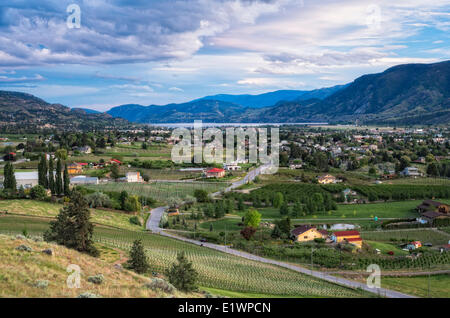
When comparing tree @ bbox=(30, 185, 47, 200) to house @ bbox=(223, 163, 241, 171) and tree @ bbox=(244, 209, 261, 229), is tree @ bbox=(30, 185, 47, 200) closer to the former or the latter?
tree @ bbox=(244, 209, 261, 229)

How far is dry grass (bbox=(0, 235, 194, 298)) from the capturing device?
38.7 ft

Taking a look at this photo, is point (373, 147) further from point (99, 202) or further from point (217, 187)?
point (99, 202)

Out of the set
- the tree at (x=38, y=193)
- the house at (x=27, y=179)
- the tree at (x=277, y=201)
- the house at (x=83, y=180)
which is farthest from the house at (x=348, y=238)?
the house at (x=27, y=179)

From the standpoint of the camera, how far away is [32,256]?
1584 cm

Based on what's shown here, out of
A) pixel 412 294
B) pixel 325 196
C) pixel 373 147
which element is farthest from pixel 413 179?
pixel 412 294

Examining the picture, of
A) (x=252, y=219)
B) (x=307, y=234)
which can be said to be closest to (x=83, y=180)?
(x=252, y=219)

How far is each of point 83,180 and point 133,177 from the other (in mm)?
7926

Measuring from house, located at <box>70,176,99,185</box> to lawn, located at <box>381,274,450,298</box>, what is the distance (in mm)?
44529

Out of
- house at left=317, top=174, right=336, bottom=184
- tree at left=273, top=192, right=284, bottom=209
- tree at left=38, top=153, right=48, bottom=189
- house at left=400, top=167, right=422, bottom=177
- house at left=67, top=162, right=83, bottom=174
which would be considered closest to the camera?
tree at left=273, top=192, right=284, bottom=209

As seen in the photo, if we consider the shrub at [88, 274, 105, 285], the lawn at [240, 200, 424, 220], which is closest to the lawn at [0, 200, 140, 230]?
the lawn at [240, 200, 424, 220]

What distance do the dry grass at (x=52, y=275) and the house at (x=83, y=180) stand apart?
38.8m

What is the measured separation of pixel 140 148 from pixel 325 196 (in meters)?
62.8

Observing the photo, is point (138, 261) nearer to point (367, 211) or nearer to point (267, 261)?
point (267, 261)
